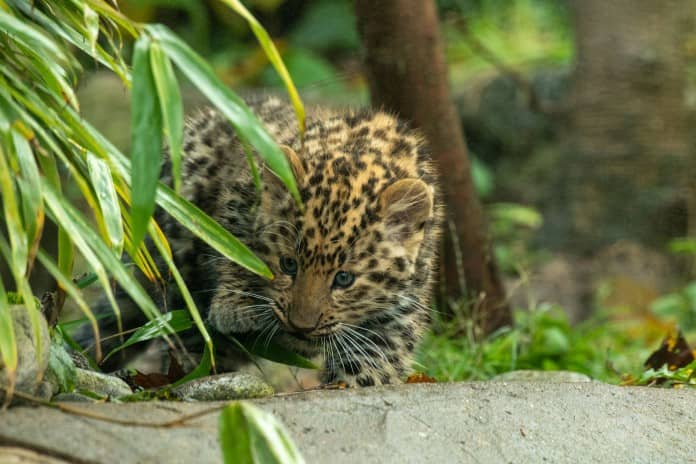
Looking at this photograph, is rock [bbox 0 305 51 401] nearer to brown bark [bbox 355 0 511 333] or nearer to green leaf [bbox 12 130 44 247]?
green leaf [bbox 12 130 44 247]

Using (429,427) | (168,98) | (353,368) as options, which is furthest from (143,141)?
(353,368)

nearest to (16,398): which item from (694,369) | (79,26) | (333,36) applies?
(79,26)

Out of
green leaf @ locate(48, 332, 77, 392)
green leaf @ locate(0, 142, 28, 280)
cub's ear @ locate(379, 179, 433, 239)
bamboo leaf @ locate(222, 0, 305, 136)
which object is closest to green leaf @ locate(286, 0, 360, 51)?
cub's ear @ locate(379, 179, 433, 239)

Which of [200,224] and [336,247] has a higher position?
[200,224]

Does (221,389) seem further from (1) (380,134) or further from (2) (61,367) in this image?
(1) (380,134)

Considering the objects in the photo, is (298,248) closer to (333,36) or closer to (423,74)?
(423,74)

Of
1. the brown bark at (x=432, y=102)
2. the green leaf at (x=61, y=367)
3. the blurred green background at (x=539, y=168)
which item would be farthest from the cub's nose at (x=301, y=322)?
the brown bark at (x=432, y=102)
